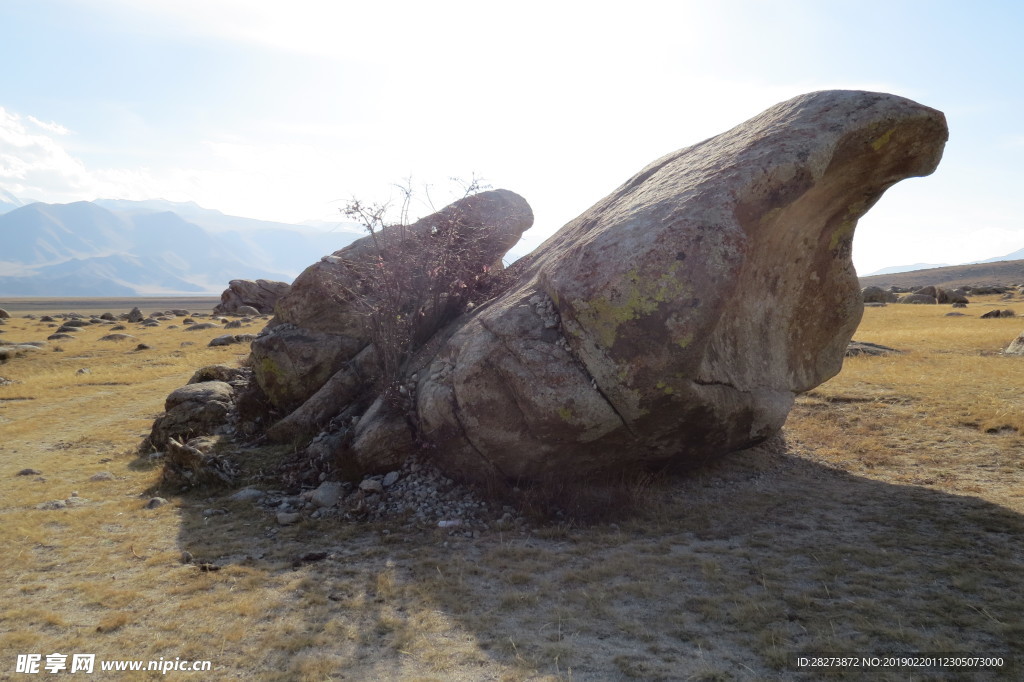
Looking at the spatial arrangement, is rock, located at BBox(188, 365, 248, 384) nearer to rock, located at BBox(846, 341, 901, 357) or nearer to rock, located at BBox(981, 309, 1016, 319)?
rock, located at BBox(846, 341, 901, 357)

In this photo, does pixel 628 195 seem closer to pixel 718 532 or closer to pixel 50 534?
pixel 718 532

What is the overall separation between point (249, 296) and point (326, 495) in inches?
2329

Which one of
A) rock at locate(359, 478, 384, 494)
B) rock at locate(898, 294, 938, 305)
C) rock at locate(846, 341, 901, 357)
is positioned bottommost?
rock at locate(359, 478, 384, 494)

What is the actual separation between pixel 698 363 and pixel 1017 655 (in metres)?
4.69

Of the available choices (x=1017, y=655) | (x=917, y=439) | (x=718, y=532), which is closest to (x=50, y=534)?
(x=718, y=532)

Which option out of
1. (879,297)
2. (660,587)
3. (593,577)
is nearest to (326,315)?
(593,577)

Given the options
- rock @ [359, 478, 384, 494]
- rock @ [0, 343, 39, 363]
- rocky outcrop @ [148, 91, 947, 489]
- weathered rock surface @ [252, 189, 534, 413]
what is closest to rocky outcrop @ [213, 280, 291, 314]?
rock @ [0, 343, 39, 363]

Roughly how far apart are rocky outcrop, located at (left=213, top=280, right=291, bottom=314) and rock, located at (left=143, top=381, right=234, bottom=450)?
49533 mm

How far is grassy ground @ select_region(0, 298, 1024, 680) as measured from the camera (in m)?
6.05

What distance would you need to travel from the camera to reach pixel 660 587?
24.2 ft

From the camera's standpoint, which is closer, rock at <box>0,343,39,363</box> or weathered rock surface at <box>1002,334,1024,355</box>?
weathered rock surface at <box>1002,334,1024,355</box>

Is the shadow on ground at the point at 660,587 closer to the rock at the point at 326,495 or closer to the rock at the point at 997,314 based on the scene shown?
the rock at the point at 326,495

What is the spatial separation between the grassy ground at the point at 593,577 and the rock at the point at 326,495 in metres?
0.63

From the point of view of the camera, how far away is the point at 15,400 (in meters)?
22.3
